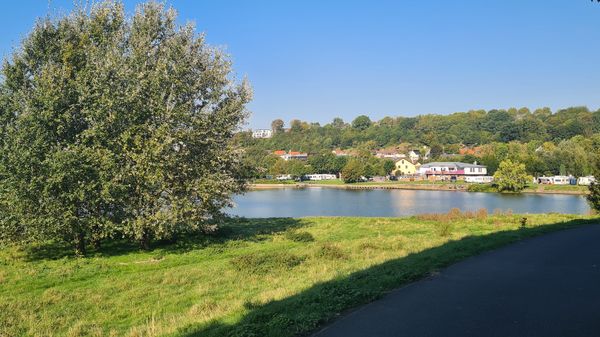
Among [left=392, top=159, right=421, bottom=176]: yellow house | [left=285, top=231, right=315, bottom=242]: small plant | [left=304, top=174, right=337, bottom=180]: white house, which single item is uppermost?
[left=392, top=159, right=421, bottom=176]: yellow house

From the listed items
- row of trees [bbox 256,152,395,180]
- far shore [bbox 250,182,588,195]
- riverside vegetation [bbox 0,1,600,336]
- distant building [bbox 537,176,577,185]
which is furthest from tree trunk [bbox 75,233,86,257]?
row of trees [bbox 256,152,395,180]

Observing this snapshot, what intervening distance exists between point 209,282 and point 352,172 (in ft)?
464

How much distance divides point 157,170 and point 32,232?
5.79m

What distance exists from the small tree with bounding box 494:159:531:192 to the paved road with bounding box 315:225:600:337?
100659 mm

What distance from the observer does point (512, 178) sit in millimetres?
107500

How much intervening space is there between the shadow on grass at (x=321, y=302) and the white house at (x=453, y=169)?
149m

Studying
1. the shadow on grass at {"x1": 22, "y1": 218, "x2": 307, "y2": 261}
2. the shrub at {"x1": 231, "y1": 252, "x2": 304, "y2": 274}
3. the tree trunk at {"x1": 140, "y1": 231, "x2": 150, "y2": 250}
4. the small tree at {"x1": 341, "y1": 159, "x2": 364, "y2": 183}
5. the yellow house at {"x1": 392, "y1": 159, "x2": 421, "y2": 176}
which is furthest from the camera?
the yellow house at {"x1": 392, "y1": 159, "x2": 421, "y2": 176}

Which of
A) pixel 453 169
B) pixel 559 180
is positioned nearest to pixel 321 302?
pixel 559 180

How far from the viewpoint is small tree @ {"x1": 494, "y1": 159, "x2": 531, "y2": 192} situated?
351 feet

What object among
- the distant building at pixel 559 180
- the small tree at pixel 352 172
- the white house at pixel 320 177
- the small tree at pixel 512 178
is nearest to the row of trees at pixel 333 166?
the small tree at pixel 352 172

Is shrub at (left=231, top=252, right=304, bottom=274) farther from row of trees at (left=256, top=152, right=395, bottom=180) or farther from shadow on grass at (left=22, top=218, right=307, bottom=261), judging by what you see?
row of trees at (left=256, top=152, right=395, bottom=180)

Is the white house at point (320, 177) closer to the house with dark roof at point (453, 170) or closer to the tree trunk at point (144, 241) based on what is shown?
the house with dark roof at point (453, 170)

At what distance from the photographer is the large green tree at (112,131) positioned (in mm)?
20141

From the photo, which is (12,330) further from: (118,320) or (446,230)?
(446,230)
